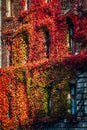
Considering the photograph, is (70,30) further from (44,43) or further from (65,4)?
(44,43)

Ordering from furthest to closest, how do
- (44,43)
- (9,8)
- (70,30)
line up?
(9,8) < (44,43) < (70,30)

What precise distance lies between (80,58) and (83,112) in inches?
121

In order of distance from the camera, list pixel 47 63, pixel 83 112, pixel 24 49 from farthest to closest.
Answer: pixel 24 49, pixel 47 63, pixel 83 112

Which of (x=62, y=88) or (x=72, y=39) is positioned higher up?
(x=72, y=39)

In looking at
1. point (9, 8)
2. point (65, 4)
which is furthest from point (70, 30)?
point (9, 8)

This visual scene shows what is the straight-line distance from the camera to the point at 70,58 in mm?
25922

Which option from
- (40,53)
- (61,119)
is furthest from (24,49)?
(61,119)

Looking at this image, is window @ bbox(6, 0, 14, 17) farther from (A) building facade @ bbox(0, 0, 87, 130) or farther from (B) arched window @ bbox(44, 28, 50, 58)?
(B) arched window @ bbox(44, 28, 50, 58)

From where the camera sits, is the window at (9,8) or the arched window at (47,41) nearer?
the arched window at (47,41)

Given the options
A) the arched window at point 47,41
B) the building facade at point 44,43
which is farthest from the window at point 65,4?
the arched window at point 47,41

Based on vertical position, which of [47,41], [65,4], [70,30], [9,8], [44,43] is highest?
[9,8]

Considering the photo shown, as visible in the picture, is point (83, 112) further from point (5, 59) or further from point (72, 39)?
point (5, 59)

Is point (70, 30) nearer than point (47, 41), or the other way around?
point (70, 30)

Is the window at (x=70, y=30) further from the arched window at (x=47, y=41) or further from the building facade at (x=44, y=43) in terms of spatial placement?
the arched window at (x=47, y=41)
